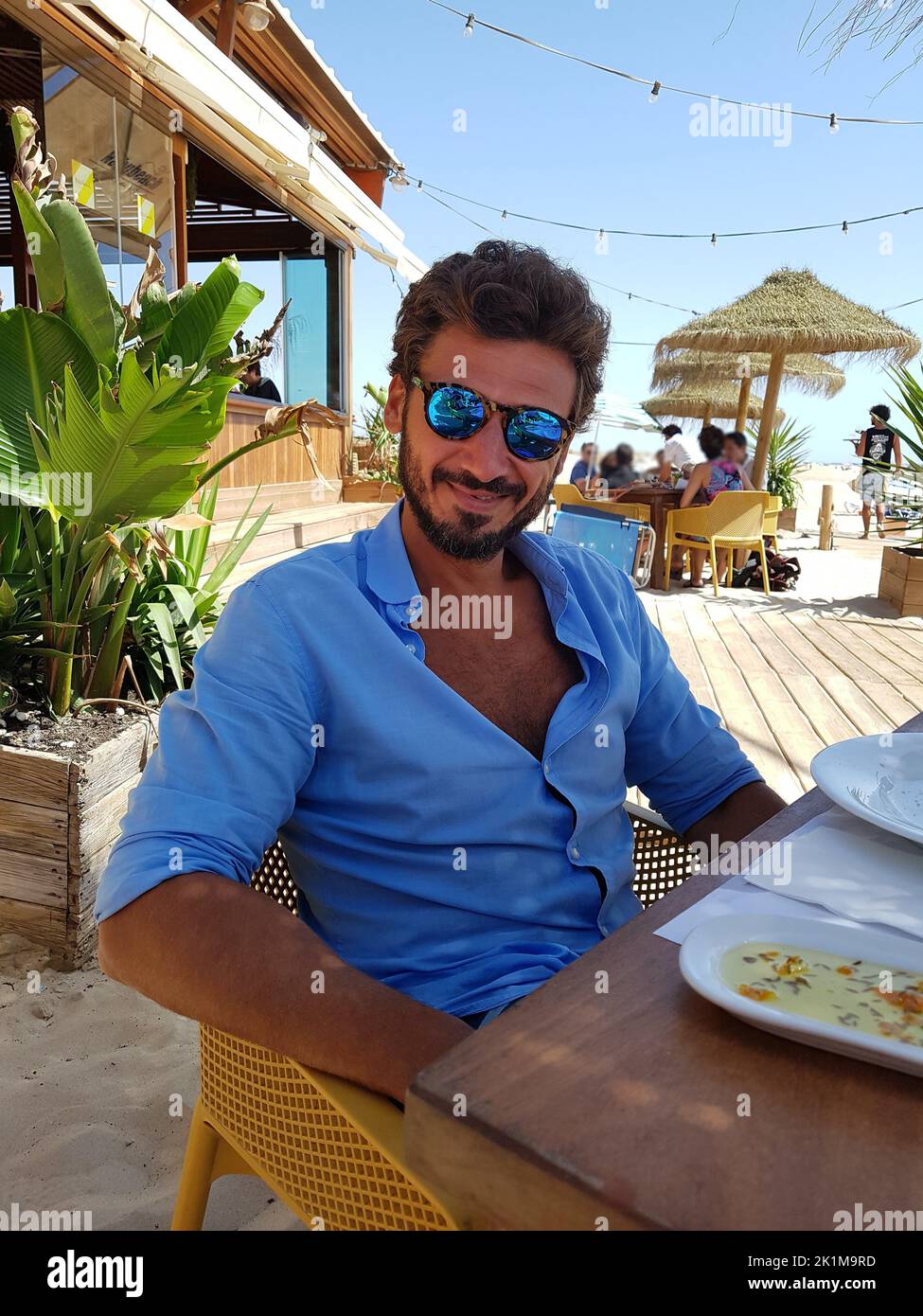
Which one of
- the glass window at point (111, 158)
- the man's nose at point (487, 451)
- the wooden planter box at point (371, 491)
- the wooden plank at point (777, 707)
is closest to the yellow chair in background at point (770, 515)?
the wooden plank at point (777, 707)

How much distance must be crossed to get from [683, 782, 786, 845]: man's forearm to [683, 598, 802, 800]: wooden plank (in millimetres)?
1049

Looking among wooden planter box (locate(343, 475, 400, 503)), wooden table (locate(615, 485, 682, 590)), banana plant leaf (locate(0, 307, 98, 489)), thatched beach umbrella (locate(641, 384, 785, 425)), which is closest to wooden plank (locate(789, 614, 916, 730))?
wooden table (locate(615, 485, 682, 590))

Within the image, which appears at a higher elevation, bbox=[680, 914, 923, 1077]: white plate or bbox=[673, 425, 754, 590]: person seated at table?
bbox=[673, 425, 754, 590]: person seated at table

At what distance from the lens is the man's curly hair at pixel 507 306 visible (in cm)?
142

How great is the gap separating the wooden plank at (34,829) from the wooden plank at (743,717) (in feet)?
Answer: 6.01

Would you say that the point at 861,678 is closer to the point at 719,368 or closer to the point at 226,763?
the point at 226,763

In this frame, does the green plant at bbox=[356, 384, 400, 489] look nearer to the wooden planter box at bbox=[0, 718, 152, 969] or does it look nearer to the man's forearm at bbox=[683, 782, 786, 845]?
the wooden planter box at bbox=[0, 718, 152, 969]

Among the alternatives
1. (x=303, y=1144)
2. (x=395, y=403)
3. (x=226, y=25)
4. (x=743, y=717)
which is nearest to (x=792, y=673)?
(x=743, y=717)

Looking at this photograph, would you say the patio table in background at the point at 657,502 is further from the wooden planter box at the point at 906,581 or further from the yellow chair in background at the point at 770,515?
the wooden planter box at the point at 906,581

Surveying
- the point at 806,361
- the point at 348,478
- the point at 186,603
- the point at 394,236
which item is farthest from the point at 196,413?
the point at 806,361

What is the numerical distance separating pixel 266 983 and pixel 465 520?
0.78 meters

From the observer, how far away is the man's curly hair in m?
1.42

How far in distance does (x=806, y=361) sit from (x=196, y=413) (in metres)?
13.9
